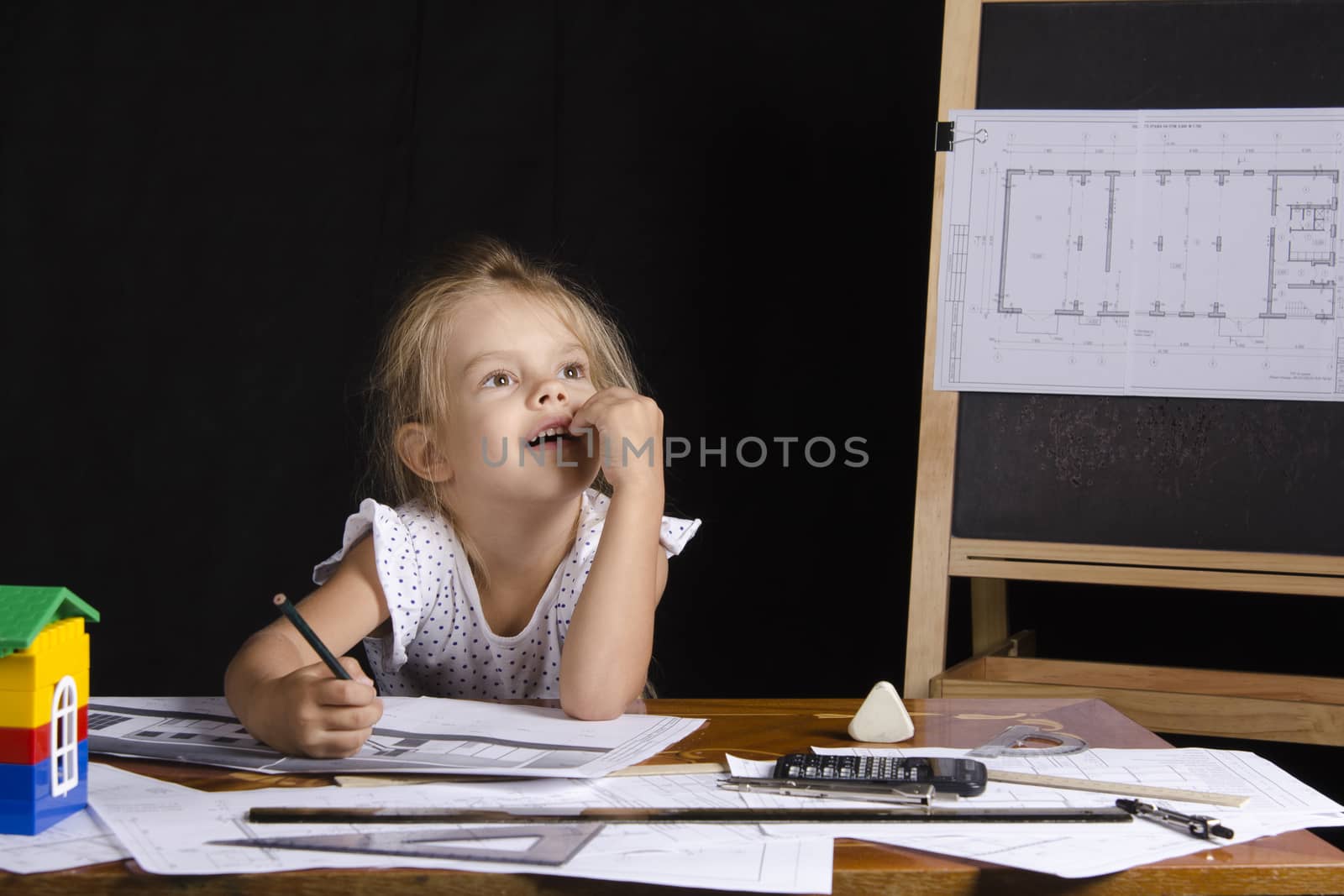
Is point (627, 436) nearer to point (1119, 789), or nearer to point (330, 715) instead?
point (330, 715)

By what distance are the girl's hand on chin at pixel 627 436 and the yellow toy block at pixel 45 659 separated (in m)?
0.54

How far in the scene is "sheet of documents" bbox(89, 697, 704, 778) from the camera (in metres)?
0.85

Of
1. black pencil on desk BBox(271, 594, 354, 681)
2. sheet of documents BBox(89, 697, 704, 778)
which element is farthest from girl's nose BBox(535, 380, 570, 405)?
black pencil on desk BBox(271, 594, 354, 681)

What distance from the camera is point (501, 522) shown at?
53.7 inches

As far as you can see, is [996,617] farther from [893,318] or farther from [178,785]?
[178,785]

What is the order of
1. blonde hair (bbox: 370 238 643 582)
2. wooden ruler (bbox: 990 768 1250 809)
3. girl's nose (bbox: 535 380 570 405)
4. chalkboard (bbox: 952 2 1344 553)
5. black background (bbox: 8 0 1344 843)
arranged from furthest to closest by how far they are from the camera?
1. black background (bbox: 8 0 1344 843)
2. chalkboard (bbox: 952 2 1344 553)
3. blonde hair (bbox: 370 238 643 582)
4. girl's nose (bbox: 535 380 570 405)
5. wooden ruler (bbox: 990 768 1250 809)

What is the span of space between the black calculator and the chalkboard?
776mm

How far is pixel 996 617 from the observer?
6.04 ft

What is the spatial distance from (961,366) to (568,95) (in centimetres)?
85

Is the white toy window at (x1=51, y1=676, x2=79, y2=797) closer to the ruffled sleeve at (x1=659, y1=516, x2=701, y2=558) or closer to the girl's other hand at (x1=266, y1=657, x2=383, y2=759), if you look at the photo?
the girl's other hand at (x1=266, y1=657, x2=383, y2=759)

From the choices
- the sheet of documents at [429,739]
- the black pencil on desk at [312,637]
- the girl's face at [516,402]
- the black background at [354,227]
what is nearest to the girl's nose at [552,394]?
the girl's face at [516,402]

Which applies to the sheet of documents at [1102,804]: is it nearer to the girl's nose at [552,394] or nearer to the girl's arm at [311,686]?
the girl's arm at [311,686]

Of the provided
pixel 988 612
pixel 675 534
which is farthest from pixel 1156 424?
pixel 675 534

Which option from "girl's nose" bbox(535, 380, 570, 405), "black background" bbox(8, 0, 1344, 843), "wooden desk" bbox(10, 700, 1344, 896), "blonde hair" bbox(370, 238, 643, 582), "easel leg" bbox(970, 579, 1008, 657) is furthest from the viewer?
"black background" bbox(8, 0, 1344, 843)
